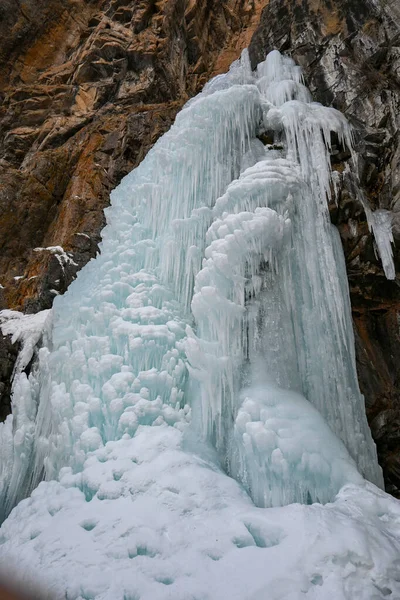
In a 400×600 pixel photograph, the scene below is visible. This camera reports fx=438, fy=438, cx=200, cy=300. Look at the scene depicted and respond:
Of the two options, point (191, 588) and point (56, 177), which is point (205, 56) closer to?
point (56, 177)

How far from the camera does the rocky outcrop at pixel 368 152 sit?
19.4ft

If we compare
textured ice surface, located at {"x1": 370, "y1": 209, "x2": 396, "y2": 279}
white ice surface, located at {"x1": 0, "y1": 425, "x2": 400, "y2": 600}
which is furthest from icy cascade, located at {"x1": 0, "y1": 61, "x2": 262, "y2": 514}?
textured ice surface, located at {"x1": 370, "y1": 209, "x2": 396, "y2": 279}

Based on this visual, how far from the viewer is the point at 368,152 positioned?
6.53m

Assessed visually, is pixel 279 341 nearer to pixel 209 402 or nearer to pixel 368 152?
pixel 209 402

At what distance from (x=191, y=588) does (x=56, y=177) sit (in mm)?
8020

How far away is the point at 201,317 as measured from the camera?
14.6ft

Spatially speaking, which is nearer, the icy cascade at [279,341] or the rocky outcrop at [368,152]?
the icy cascade at [279,341]

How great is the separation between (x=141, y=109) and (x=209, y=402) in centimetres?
737

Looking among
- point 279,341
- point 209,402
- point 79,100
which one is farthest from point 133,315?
point 79,100

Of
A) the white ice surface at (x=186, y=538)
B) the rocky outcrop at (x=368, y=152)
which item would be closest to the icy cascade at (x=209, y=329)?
the white ice surface at (x=186, y=538)

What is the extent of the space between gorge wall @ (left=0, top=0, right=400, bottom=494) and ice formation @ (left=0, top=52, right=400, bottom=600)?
2.48 ft

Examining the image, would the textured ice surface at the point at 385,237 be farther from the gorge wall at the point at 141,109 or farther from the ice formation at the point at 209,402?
the ice formation at the point at 209,402

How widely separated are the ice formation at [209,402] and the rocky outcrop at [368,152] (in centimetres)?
52

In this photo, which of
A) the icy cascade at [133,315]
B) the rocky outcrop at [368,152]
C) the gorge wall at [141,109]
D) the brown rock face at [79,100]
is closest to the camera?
the icy cascade at [133,315]
